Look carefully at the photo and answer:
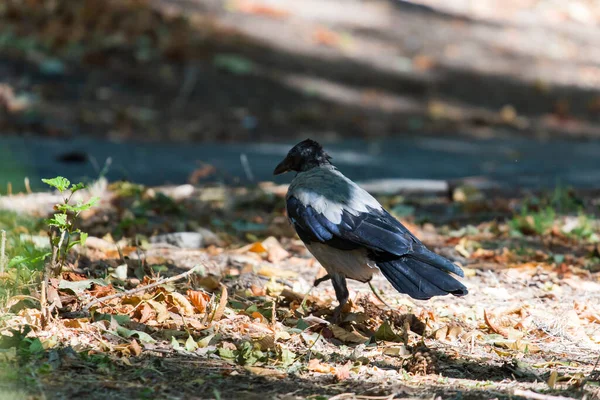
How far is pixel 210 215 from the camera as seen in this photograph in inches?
283

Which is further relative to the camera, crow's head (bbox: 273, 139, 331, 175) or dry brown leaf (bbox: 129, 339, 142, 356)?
crow's head (bbox: 273, 139, 331, 175)

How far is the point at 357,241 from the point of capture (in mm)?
4332

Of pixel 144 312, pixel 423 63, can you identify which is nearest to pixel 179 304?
pixel 144 312

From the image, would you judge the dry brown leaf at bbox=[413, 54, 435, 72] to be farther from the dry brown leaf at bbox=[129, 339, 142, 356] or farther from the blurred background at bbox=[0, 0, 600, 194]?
the dry brown leaf at bbox=[129, 339, 142, 356]

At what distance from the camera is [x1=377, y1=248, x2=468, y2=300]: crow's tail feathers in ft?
13.4

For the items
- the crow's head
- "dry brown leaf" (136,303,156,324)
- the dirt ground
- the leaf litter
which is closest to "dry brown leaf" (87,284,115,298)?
the leaf litter

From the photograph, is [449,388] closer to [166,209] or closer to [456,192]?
[166,209]

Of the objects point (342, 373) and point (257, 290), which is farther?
point (257, 290)

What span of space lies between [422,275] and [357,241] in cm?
37

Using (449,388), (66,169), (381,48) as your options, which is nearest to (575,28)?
(381,48)

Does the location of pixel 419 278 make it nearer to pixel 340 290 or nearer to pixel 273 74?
pixel 340 290

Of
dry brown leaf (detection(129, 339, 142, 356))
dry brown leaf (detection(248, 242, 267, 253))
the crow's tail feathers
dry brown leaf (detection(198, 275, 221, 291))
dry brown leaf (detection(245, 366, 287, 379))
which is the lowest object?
dry brown leaf (detection(245, 366, 287, 379))

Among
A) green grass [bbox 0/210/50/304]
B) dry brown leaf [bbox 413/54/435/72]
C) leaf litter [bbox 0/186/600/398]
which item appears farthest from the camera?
dry brown leaf [bbox 413/54/435/72]

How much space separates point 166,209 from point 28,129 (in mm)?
4639
